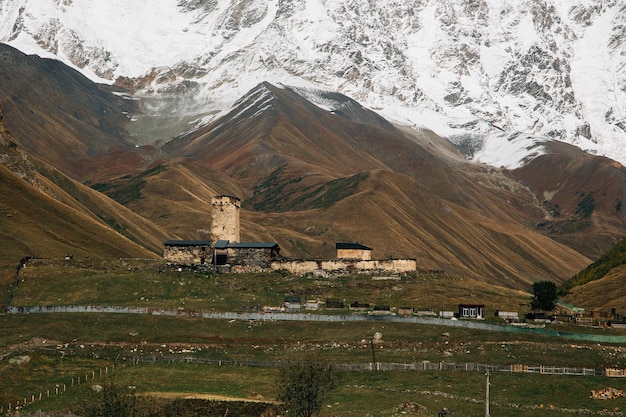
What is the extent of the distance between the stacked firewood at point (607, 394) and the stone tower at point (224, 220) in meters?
64.7

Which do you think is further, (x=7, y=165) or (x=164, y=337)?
(x=7, y=165)

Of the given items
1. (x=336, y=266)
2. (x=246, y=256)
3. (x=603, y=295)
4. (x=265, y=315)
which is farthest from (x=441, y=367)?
(x=603, y=295)

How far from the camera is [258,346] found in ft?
293

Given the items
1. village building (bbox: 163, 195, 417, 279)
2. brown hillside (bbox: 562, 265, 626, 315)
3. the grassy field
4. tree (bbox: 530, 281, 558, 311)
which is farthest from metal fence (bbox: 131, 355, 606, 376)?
brown hillside (bbox: 562, 265, 626, 315)

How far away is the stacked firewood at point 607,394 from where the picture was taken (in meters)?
72.2

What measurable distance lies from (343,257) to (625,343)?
147 ft

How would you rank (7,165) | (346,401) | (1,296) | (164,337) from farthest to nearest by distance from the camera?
1. (7,165)
2. (1,296)
3. (164,337)
4. (346,401)

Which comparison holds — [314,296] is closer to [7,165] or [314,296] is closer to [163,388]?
[163,388]

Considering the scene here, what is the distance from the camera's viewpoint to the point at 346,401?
232 ft

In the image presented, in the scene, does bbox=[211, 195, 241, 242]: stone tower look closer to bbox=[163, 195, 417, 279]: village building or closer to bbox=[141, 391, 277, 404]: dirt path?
bbox=[163, 195, 417, 279]: village building

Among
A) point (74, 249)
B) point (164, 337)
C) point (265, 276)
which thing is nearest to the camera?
point (164, 337)

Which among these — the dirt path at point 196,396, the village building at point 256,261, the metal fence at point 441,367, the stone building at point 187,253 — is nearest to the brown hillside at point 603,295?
the village building at point 256,261

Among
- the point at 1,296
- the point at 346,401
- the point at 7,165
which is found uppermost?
the point at 7,165

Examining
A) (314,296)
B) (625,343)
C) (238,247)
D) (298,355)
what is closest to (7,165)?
(238,247)
